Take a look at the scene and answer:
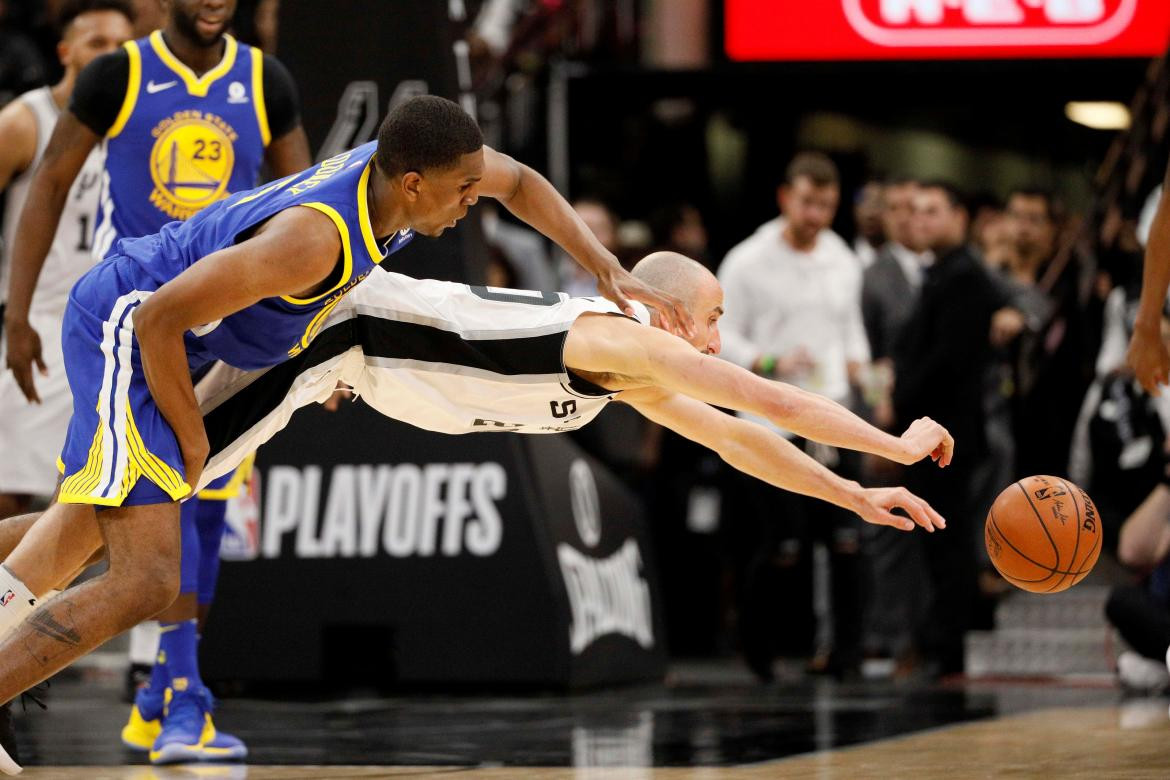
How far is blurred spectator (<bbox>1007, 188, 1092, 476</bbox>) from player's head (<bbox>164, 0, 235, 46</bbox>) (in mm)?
5700

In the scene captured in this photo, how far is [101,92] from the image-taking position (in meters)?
5.79

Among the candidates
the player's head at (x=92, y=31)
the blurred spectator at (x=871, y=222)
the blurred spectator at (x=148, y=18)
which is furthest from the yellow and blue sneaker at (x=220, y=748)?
the blurred spectator at (x=871, y=222)

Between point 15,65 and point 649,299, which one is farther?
point 15,65

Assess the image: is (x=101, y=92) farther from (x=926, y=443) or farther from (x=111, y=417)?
(x=926, y=443)

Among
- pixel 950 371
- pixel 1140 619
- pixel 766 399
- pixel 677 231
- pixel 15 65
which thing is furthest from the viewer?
pixel 677 231

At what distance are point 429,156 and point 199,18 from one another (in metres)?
1.56

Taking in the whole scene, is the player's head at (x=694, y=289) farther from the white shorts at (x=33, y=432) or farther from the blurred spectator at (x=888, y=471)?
the blurred spectator at (x=888, y=471)

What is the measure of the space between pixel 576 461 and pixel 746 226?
291 inches

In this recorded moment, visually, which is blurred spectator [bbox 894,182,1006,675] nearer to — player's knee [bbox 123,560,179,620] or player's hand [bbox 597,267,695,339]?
player's hand [bbox 597,267,695,339]

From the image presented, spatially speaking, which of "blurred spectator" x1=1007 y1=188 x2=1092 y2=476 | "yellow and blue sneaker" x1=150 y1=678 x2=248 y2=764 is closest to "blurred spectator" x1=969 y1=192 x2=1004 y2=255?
"blurred spectator" x1=1007 y1=188 x2=1092 y2=476

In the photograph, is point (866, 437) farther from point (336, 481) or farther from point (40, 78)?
point (40, 78)

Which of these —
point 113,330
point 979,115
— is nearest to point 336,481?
point 113,330

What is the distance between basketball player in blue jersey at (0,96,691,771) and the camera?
15.0 ft

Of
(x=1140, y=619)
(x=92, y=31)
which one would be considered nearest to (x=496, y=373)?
(x=92, y=31)
